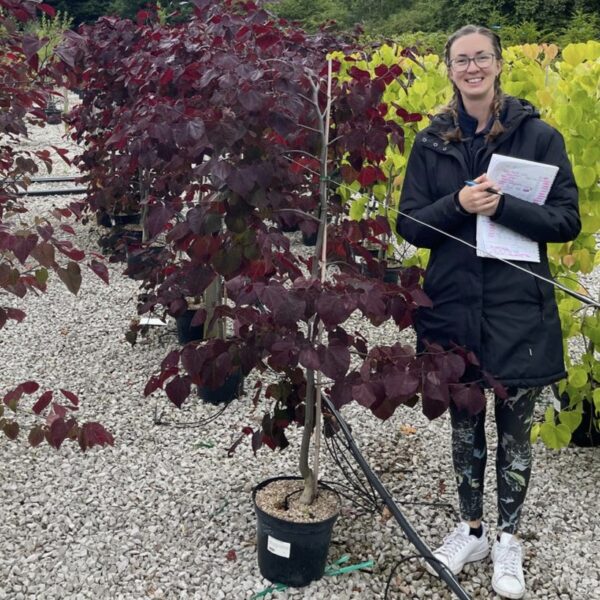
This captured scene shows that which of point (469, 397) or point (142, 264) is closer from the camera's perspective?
point (469, 397)

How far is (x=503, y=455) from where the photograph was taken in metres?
2.24

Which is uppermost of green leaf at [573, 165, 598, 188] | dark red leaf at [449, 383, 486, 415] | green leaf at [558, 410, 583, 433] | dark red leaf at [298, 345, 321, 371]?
green leaf at [573, 165, 598, 188]

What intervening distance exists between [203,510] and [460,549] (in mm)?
932

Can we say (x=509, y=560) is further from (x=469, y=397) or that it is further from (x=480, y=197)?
(x=480, y=197)

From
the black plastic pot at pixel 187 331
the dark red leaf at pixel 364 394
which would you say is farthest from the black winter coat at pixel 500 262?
the black plastic pot at pixel 187 331

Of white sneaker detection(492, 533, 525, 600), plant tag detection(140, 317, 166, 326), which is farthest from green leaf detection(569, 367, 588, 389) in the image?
plant tag detection(140, 317, 166, 326)

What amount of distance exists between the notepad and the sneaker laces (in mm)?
900

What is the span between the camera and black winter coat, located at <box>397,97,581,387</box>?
202 centimetres

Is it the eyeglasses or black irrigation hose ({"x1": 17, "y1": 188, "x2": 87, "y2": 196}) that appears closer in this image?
the eyeglasses

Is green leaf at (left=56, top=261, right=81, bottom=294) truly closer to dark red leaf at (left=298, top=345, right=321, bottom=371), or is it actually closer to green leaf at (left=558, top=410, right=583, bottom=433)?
dark red leaf at (left=298, top=345, right=321, bottom=371)

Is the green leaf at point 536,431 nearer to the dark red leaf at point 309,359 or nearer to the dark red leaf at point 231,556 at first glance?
the dark red leaf at point 231,556

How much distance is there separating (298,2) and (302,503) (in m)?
31.2

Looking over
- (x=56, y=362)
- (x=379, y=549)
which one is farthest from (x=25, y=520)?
(x=56, y=362)

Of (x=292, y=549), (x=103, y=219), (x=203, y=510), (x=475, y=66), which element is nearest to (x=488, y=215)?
(x=475, y=66)
